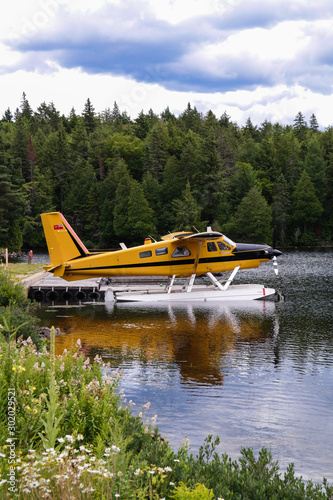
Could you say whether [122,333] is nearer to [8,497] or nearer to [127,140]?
[8,497]

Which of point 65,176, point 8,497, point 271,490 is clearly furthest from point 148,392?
point 65,176

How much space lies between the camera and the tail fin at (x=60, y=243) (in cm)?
2080

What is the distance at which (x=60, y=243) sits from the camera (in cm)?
2083

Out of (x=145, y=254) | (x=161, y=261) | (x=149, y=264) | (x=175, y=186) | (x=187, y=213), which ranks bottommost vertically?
(x=149, y=264)

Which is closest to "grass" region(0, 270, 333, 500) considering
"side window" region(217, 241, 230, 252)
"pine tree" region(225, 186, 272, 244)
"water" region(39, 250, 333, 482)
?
"water" region(39, 250, 333, 482)

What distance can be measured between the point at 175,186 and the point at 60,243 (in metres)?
57.1

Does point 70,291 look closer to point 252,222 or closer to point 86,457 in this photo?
point 86,457

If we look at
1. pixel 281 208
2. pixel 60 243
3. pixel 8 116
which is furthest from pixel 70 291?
pixel 8 116

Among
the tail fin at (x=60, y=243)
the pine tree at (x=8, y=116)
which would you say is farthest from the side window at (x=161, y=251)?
the pine tree at (x=8, y=116)

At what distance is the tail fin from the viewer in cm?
2080

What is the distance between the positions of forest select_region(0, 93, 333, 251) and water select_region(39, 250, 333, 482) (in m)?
44.7

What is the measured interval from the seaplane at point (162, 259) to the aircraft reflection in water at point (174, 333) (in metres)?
0.66

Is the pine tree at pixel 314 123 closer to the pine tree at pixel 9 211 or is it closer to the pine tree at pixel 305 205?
the pine tree at pixel 305 205

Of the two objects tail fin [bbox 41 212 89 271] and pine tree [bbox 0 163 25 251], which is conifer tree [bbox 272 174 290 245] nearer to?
pine tree [bbox 0 163 25 251]
